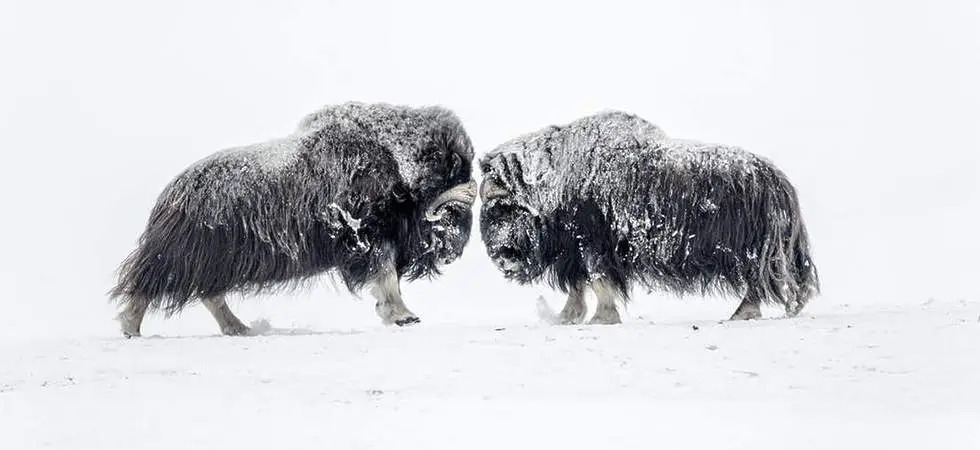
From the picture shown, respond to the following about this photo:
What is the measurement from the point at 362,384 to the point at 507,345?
31.8 inches

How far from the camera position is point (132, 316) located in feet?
21.7

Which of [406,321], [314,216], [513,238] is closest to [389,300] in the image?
[406,321]

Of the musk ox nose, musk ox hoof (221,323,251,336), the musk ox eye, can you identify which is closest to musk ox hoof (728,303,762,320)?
the musk ox nose

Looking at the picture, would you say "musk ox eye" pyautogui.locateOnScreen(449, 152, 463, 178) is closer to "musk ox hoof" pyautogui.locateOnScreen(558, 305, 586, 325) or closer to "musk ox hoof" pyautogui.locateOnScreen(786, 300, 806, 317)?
"musk ox hoof" pyautogui.locateOnScreen(558, 305, 586, 325)

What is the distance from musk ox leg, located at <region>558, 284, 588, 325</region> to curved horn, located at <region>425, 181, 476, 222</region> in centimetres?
75

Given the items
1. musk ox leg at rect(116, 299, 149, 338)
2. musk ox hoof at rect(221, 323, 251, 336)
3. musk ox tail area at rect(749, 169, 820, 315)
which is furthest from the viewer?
musk ox hoof at rect(221, 323, 251, 336)

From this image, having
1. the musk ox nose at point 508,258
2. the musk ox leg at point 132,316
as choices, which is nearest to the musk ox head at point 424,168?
the musk ox nose at point 508,258

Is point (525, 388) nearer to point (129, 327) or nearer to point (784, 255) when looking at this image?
point (784, 255)

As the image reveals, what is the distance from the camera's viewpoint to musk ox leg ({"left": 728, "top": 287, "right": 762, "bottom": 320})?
644 centimetres

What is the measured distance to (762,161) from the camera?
6.44m

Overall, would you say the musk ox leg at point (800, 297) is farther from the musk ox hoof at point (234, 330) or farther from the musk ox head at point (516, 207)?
the musk ox hoof at point (234, 330)

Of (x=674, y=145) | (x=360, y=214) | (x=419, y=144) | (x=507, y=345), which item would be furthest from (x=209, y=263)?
(x=674, y=145)

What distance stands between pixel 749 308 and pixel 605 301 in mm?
728

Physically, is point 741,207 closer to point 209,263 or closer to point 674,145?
point 674,145
